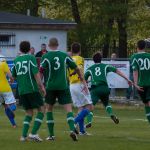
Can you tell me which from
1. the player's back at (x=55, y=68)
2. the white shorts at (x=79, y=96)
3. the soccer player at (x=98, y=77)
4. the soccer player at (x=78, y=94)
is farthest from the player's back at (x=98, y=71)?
the player's back at (x=55, y=68)

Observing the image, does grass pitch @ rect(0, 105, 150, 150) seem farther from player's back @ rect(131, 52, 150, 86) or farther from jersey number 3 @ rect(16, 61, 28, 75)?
jersey number 3 @ rect(16, 61, 28, 75)

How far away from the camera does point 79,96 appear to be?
59.0 feet

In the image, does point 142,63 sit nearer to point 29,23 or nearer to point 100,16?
point 29,23

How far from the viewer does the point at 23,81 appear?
49.7 ft

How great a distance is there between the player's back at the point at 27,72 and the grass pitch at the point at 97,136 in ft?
3.66

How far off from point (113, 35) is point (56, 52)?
1151 inches

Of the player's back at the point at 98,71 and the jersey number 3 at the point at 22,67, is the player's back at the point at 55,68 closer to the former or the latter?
the jersey number 3 at the point at 22,67

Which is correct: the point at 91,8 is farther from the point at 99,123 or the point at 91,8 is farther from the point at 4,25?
the point at 99,123

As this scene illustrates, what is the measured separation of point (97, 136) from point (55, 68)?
222 cm

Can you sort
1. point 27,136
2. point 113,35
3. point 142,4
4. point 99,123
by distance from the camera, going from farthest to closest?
point 142,4, point 113,35, point 99,123, point 27,136

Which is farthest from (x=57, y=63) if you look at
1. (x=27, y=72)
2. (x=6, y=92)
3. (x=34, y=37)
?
(x=34, y=37)

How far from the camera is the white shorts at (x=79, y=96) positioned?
1791 cm

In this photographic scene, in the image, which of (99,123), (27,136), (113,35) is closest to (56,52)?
(27,136)

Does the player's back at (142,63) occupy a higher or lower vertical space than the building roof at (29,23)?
lower
